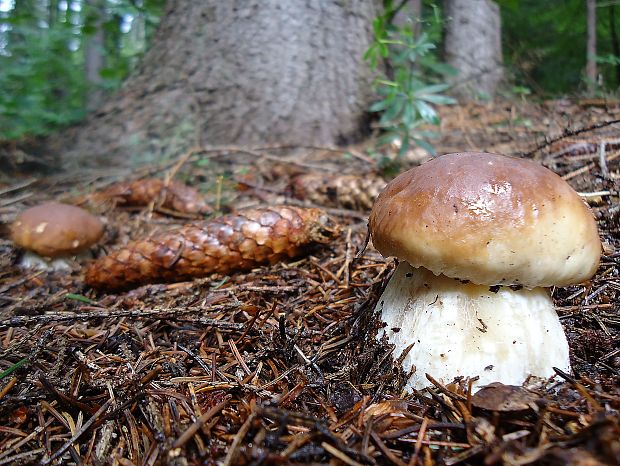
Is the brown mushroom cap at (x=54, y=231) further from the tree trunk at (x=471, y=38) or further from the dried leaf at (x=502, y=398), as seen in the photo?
the tree trunk at (x=471, y=38)

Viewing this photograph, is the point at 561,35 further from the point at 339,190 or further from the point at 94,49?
the point at 94,49

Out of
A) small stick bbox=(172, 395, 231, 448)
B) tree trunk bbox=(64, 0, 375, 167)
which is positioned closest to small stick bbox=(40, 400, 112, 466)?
small stick bbox=(172, 395, 231, 448)

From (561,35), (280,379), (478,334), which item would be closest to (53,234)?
(280,379)

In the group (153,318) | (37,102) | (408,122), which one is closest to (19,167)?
(37,102)

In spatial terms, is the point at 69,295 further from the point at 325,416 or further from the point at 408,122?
the point at 408,122

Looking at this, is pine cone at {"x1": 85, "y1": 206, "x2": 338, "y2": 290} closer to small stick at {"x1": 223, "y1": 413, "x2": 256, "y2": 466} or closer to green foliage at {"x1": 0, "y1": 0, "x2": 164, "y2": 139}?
small stick at {"x1": 223, "y1": 413, "x2": 256, "y2": 466}

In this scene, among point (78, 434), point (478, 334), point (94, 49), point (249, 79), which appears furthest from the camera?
point (94, 49)

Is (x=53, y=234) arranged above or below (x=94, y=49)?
below

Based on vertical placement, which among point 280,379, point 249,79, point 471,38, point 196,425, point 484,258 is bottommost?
point 280,379

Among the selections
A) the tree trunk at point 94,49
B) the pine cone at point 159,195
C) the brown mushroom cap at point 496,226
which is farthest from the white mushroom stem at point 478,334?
the tree trunk at point 94,49
